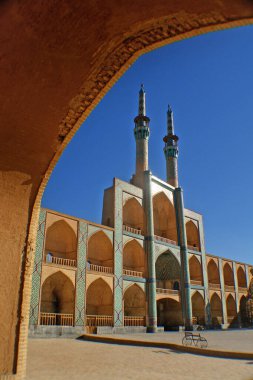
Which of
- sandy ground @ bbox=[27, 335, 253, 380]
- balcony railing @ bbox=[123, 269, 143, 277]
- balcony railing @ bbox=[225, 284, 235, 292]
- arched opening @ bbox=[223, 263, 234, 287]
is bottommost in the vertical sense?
sandy ground @ bbox=[27, 335, 253, 380]

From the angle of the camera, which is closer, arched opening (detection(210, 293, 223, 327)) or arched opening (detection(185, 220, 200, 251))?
arched opening (detection(185, 220, 200, 251))

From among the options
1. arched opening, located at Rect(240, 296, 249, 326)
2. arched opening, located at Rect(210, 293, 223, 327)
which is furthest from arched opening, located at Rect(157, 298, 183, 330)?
arched opening, located at Rect(240, 296, 249, 326)

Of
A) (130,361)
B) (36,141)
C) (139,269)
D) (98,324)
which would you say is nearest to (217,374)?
(130,361)

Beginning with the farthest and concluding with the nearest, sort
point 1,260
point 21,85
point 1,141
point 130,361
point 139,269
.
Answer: point 139,269, point 130,361, point 1,260, point 1,141, point 21,85

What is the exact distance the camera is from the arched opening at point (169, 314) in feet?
87.4

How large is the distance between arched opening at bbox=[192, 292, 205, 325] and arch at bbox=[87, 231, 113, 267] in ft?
34.9

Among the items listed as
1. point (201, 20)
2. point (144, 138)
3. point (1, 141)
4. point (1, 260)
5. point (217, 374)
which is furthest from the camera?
point (144, 138)

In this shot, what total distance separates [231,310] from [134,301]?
51.1ft

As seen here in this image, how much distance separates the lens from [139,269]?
24.9 metres

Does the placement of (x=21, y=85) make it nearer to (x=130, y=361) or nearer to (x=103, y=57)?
(x=103, y=57)

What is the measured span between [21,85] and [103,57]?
1131 mm

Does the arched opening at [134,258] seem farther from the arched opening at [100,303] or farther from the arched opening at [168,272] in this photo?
the arched opening at [168,272]

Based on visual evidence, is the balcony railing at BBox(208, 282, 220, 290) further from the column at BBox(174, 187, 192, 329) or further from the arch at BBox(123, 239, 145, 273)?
the arch at BBox(123, 239, 145, 273)

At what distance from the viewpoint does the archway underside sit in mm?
3348
